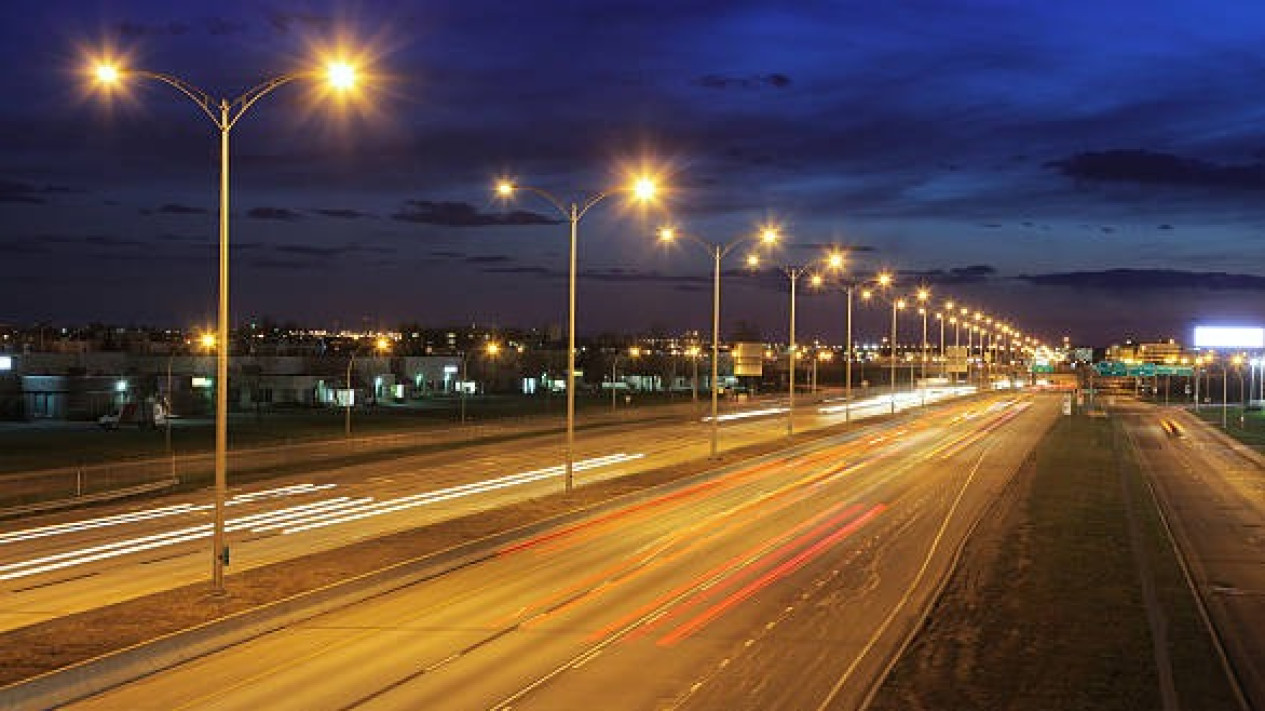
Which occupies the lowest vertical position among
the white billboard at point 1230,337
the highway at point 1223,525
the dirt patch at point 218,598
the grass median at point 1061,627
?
the highway at point 1223,525

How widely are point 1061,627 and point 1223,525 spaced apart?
61.4 ft

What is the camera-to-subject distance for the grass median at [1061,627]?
14.8 metres

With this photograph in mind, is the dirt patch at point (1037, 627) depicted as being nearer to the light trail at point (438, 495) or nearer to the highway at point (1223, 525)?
the highway at point (1223, 525)

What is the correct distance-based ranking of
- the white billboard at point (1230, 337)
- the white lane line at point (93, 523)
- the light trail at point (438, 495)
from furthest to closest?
the white billboard at point (1230, 337) → the light trail at point (438, 495) → the white lane line at point (93, 523)

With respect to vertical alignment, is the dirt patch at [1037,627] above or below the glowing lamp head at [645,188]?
below

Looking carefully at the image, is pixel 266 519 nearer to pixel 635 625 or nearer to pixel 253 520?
pixel 253 520

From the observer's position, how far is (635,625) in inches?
724

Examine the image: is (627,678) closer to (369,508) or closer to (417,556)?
(417,556)

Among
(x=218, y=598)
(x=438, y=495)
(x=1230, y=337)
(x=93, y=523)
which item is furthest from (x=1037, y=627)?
(x=1230, y=337)

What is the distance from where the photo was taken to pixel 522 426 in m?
72.1

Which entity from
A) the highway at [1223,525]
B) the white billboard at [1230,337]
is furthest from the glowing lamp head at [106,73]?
the white billboard at [1230,337]

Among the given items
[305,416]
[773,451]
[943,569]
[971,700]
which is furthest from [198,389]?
[971,700]

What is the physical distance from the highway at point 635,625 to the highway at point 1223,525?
4.86m

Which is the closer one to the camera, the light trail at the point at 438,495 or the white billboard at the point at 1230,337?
the light trail at the point at 438,495
